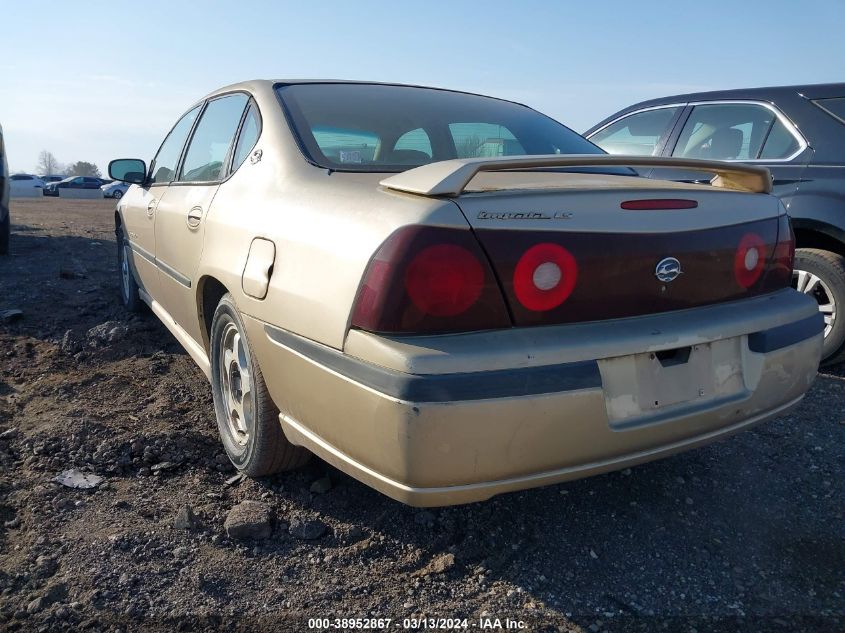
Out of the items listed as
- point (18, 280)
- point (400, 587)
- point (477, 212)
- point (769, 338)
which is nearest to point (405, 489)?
point (400, 587)

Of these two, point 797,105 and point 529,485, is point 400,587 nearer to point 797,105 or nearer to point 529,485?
point 529,485

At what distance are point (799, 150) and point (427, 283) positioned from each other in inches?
134

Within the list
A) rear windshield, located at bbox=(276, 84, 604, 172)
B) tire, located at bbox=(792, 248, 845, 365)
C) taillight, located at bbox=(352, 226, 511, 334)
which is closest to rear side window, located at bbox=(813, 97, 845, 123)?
tire, located at bbox=(792, 248, 845, 365)

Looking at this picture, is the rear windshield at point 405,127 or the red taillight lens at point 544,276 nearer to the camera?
the red taillight lens at point 544,276

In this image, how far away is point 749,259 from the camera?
2.15 meters

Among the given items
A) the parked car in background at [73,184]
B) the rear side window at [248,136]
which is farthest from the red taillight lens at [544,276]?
the parked car in background at [73,184]

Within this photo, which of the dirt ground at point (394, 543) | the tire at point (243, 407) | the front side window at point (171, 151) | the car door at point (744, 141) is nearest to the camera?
the dirt ground at point (394, 543)

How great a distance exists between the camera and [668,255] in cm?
192

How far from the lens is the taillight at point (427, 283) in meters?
1.66

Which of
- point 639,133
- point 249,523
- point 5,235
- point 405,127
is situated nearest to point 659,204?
Result: point 405,127

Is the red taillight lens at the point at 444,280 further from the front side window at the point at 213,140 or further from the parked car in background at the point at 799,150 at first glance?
the parked car in background at the point at 799,150

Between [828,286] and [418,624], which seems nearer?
[418,624]

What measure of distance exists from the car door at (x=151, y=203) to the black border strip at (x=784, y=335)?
120 inches

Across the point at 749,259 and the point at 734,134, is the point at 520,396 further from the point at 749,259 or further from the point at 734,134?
the point at 734,134
